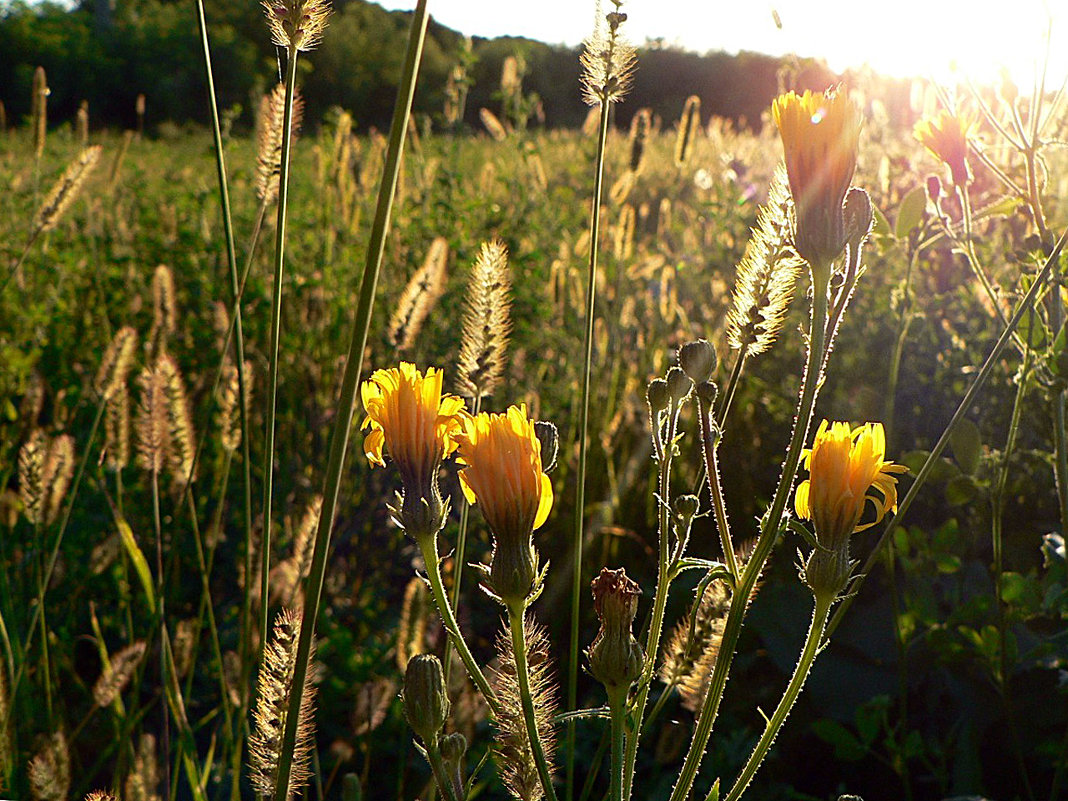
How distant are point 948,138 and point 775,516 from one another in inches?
33.0

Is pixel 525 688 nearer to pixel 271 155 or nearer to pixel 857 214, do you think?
pixel 857 214

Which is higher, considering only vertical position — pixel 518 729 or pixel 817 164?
pixel 817 164

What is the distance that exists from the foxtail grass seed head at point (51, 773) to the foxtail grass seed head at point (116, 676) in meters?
0.09

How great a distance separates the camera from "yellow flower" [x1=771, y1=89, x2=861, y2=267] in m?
0.78

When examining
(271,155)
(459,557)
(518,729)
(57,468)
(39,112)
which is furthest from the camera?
(39,112)

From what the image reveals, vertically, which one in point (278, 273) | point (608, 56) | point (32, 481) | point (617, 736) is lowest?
point (32, 481)

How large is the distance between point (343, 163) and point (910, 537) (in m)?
2.06

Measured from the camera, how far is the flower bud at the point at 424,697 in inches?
30.2

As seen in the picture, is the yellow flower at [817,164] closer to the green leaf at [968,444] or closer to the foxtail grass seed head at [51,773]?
the green leaf at [968,444]

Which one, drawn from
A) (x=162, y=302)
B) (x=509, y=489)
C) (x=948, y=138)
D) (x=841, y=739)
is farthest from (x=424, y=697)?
(x=162, y=302)

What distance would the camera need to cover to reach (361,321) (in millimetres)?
584

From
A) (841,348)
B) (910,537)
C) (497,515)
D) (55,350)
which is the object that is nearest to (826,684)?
(910,537)

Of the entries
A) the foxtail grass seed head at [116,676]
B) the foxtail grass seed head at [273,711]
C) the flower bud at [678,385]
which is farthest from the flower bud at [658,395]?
the foxtail grass seed head at [116,676]

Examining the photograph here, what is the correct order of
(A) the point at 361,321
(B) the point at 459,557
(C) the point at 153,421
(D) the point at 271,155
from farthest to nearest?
1. (C) the point at 153,421
2. (D) the point at 271,155
3. (B) the point at 459,557
4. (A) the point at 361,321
